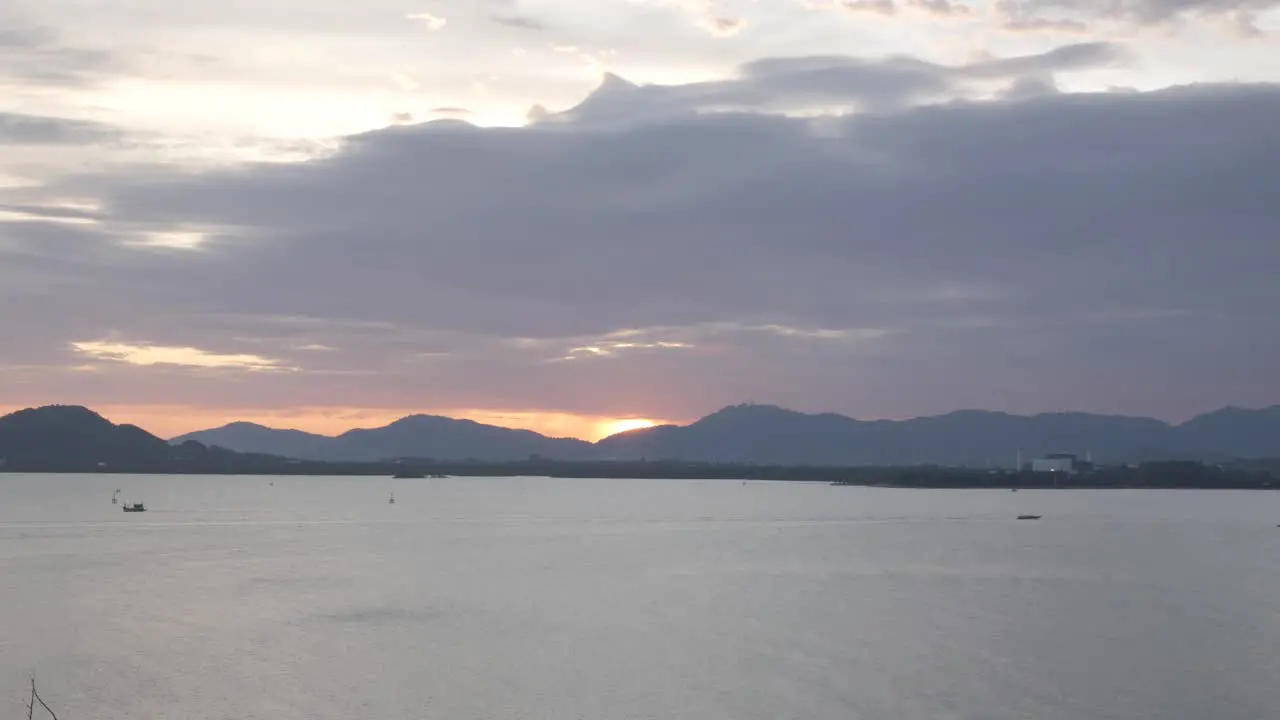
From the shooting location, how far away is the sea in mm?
39375

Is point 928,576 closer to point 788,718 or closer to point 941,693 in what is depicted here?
point 941,693

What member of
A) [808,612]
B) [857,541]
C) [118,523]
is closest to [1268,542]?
[857,541]

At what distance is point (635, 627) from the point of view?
55562 millimetres

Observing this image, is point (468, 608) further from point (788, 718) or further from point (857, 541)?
point (857, 541)

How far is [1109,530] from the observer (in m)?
131

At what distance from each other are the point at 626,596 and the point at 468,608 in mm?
9189

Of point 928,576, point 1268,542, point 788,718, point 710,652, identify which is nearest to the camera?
point 788,718

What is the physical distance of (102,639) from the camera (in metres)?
50.7

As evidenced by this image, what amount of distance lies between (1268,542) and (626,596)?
7424cm

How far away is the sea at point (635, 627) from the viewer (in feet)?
129

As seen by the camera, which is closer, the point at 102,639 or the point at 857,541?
the point at 102,639

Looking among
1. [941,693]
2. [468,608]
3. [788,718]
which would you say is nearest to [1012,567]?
[468,608]

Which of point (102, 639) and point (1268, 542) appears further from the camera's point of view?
point (1268, 542)

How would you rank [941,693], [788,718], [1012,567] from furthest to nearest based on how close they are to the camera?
[1012,567]
[941,693]
[788,718]
